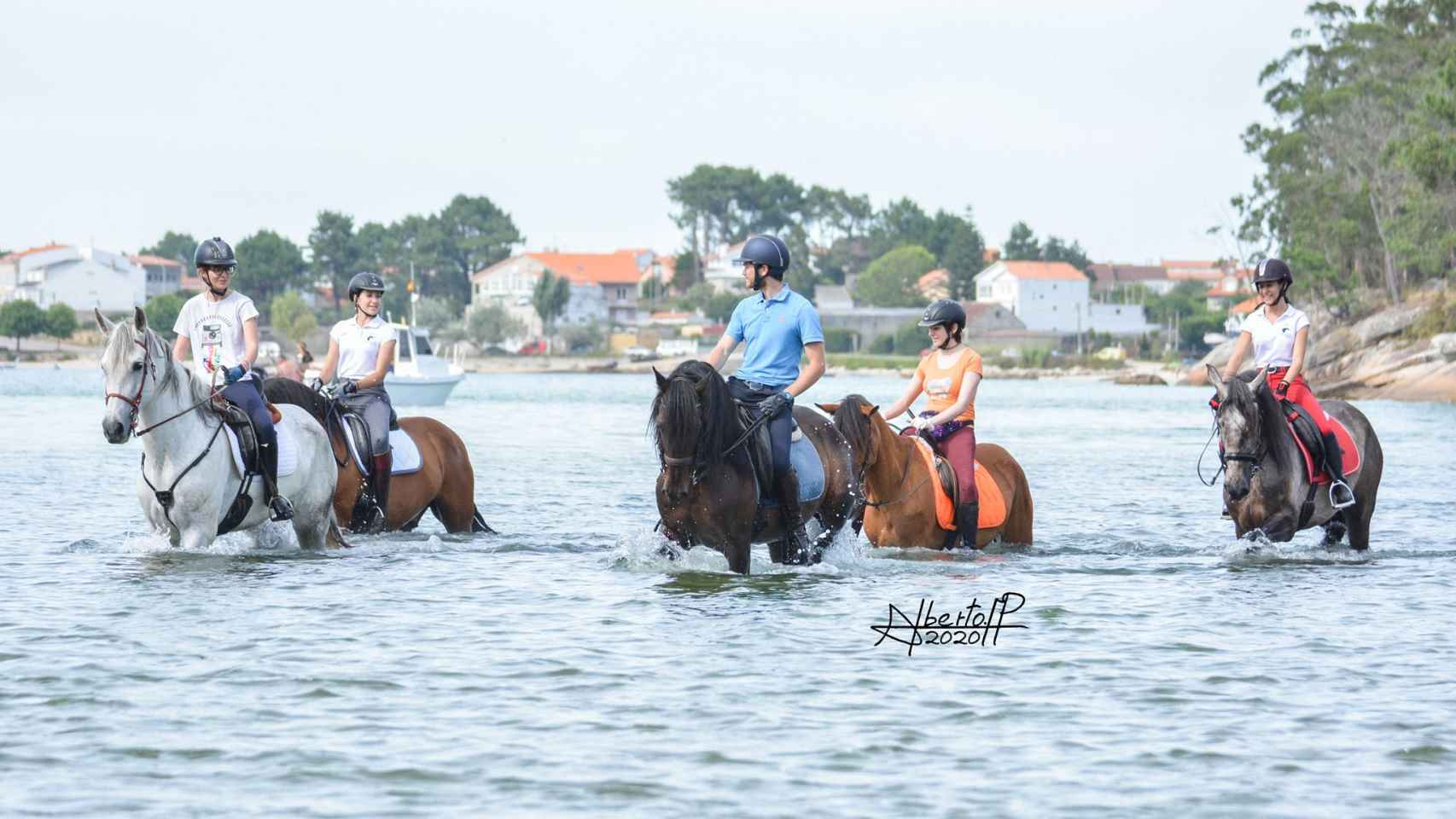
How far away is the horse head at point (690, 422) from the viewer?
38.6ft

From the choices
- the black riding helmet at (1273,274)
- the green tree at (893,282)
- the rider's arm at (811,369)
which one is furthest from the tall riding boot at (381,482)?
the green tree at (893,282)

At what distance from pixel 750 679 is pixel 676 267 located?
615 feet

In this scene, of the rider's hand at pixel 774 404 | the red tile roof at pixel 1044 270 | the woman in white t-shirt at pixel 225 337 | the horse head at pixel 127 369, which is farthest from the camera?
the red tile roof at pixel 1044 270

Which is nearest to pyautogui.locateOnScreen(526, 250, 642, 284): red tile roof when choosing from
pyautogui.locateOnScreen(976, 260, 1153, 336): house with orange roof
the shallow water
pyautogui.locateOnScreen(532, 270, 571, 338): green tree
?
pyautogui.locateOnScreen(532, 270, 571, 338): green tree

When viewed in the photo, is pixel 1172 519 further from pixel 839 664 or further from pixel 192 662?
pixel 192 662

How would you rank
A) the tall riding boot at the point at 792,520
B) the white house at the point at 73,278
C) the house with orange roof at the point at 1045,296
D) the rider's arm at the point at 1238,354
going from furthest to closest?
the house with orange roof at the point at 1045,296 < the white house at the point at 73,278 < the rider's arm at the point at 1238,354 < the tall riding boot at the point at 792,520

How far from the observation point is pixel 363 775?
7742 mm

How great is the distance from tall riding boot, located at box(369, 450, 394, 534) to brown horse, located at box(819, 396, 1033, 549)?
3.82 meters

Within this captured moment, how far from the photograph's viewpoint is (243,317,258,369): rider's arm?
12922 mm

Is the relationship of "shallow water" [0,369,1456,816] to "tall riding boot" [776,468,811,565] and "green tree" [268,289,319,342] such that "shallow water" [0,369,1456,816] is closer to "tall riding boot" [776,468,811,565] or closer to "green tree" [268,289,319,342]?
"tall riding boot" [776,468,811,565]

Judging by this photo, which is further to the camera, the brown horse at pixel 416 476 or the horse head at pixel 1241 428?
the brown horse at pixel 416 476

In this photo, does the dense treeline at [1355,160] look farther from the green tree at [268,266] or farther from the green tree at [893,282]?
the green tree at [268,266]

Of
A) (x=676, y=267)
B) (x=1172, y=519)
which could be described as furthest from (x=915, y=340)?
(x=1172, y=519)

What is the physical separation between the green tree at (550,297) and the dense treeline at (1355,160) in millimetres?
81260
